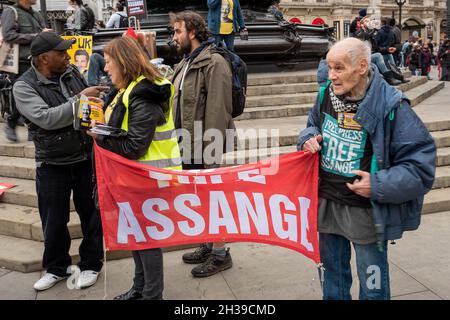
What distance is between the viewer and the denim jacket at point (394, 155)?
2.42m

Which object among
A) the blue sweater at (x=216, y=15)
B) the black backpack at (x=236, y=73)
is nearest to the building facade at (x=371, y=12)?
the blue sweater at (x=216, y=15)

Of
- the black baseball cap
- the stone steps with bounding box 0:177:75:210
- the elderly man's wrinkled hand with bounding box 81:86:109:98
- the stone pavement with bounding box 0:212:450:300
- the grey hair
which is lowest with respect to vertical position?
the stone pavement with bounding box 0:212:450:300

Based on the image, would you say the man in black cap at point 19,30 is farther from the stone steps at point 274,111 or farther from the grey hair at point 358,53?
the grey hair at point 358,53

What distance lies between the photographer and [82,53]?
27.6 ft

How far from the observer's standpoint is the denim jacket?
242 cm

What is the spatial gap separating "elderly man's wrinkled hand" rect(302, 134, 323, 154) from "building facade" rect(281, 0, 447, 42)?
50639 mm

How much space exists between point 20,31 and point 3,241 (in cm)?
288

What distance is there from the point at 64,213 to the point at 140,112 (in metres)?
1.35

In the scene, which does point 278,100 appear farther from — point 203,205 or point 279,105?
point 203,205

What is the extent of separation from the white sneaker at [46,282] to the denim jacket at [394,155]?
272 centimetres

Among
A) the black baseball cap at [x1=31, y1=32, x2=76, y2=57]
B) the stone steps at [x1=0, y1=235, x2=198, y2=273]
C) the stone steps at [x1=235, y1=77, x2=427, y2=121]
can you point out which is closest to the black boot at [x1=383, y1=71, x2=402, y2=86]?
the stone steps at [x1=235, y1=77, x2=427, y2=121]

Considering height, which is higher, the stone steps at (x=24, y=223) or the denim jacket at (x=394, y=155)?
the denim jacket at (x=394, y=155)

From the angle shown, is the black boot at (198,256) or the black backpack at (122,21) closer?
the black boot at (198,256)

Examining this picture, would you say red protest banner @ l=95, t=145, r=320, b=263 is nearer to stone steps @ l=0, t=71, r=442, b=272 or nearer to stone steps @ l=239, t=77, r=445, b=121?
stone steps @ l=0, t=71, r=442, b=272
